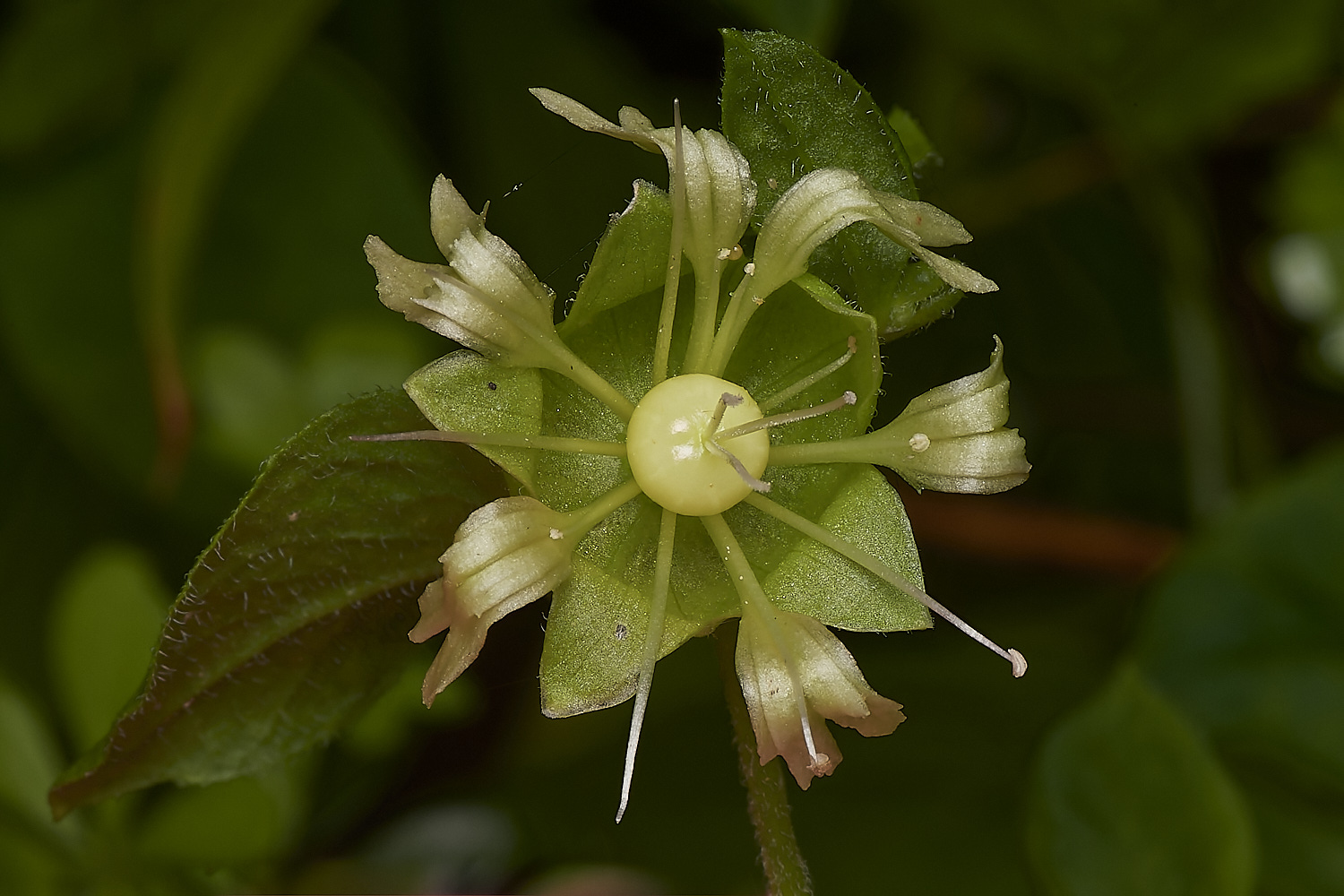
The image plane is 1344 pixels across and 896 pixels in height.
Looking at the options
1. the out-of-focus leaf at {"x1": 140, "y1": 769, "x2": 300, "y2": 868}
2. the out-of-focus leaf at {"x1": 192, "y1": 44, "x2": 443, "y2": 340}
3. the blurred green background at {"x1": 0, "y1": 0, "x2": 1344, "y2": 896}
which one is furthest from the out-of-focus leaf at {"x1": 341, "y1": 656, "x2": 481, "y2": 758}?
the out-of-focus leaf at {"x1": 192, "y1": 44, "x2": 443, "y2": 340}

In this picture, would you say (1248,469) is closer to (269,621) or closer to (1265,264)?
(1265,264)

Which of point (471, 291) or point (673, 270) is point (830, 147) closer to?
point (673, 270)

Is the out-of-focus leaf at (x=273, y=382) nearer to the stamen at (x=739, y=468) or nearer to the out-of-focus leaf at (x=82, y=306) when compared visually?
the out-of-focus leaf at (x=82, y=306)

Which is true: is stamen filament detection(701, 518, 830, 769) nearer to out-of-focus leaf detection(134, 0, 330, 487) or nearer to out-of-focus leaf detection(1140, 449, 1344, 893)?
out-of-focus leaf detection(134, 0, 330, 487)

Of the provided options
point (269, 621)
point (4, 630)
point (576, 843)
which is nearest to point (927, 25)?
point (576, 843)

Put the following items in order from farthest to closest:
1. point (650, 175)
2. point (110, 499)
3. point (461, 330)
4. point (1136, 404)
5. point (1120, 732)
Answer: point (1136, 404) < point (110, 499) < point (1120, 732) < point (650, 175) < point (461, 330)
